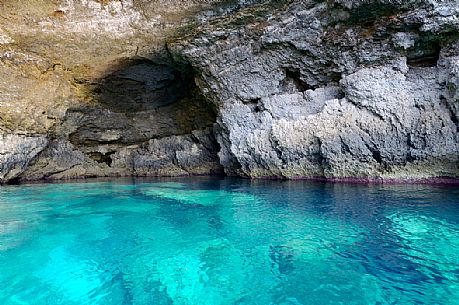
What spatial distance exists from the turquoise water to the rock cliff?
284 centimetres

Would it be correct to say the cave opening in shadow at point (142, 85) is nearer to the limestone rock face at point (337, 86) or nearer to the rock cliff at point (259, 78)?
the rock cliff at point (259, 78)

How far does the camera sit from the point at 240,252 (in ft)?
15.2

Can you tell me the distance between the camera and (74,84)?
1466 centimetres

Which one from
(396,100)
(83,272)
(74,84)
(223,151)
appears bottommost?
Result: (83,272)

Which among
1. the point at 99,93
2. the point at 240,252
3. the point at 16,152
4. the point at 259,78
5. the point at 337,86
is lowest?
the point at 240,252

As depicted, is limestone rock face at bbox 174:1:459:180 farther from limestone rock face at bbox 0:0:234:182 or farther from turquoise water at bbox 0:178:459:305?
turquoise water at bbox 0:178:459:305

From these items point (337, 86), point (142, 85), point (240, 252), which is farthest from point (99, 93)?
point (240, 252)

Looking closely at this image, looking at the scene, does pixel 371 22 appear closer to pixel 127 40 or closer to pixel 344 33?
pixel 344 33

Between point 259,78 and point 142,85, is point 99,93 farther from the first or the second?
point 259,78

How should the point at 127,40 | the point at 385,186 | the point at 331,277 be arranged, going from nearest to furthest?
the point at 331,277 < the point at 385,186 < the point at 127,40

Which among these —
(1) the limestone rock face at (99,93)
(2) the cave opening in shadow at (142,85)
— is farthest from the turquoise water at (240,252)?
(2) the cave opening in shadow at (142,85)

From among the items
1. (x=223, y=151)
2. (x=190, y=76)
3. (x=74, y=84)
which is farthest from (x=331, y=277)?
(x=74, y=84)

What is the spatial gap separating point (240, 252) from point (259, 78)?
9.18m

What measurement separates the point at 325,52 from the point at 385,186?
16.3ft
